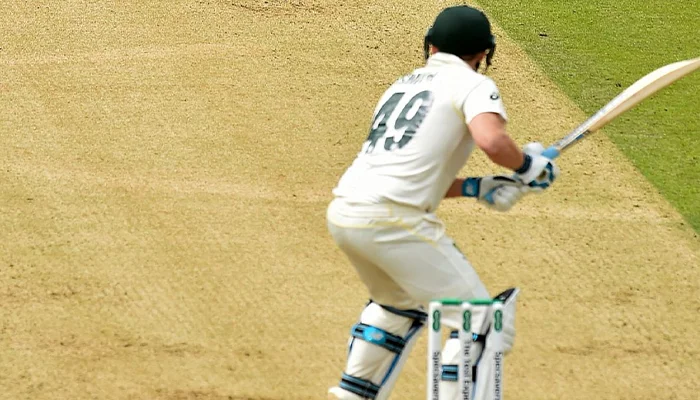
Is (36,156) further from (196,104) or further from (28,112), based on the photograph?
(196,104)

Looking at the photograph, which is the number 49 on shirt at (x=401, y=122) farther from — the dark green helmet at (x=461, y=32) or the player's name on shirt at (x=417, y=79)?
the dark green helmet at (x=461, y=32)

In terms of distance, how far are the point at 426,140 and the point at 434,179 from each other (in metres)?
0.20

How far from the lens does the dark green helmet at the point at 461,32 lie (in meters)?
6.06

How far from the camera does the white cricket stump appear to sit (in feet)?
18.7

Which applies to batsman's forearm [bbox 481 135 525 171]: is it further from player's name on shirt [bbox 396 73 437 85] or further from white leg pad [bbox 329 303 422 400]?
white leg pad [bbox 329 303 422 400]

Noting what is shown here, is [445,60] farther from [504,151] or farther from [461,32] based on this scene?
[504,151]

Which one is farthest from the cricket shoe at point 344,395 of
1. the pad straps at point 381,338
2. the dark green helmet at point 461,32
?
the dark green helmet at point 461,32

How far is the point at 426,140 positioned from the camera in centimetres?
591

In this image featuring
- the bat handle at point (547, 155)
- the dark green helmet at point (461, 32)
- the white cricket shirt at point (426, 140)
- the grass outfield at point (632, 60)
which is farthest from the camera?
the grass outfield at point (632, 60)

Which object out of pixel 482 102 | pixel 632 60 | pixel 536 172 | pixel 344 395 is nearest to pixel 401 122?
pixel 482 102

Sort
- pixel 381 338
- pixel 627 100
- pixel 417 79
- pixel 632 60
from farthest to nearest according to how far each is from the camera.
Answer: pixel 632 60 < pixel 627 100 < pixel 381 338 < pixel 417 79

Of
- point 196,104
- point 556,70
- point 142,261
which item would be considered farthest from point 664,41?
point 142,261

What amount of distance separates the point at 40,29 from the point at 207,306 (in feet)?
14.5

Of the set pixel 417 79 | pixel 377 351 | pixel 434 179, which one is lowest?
pixel 377 351
